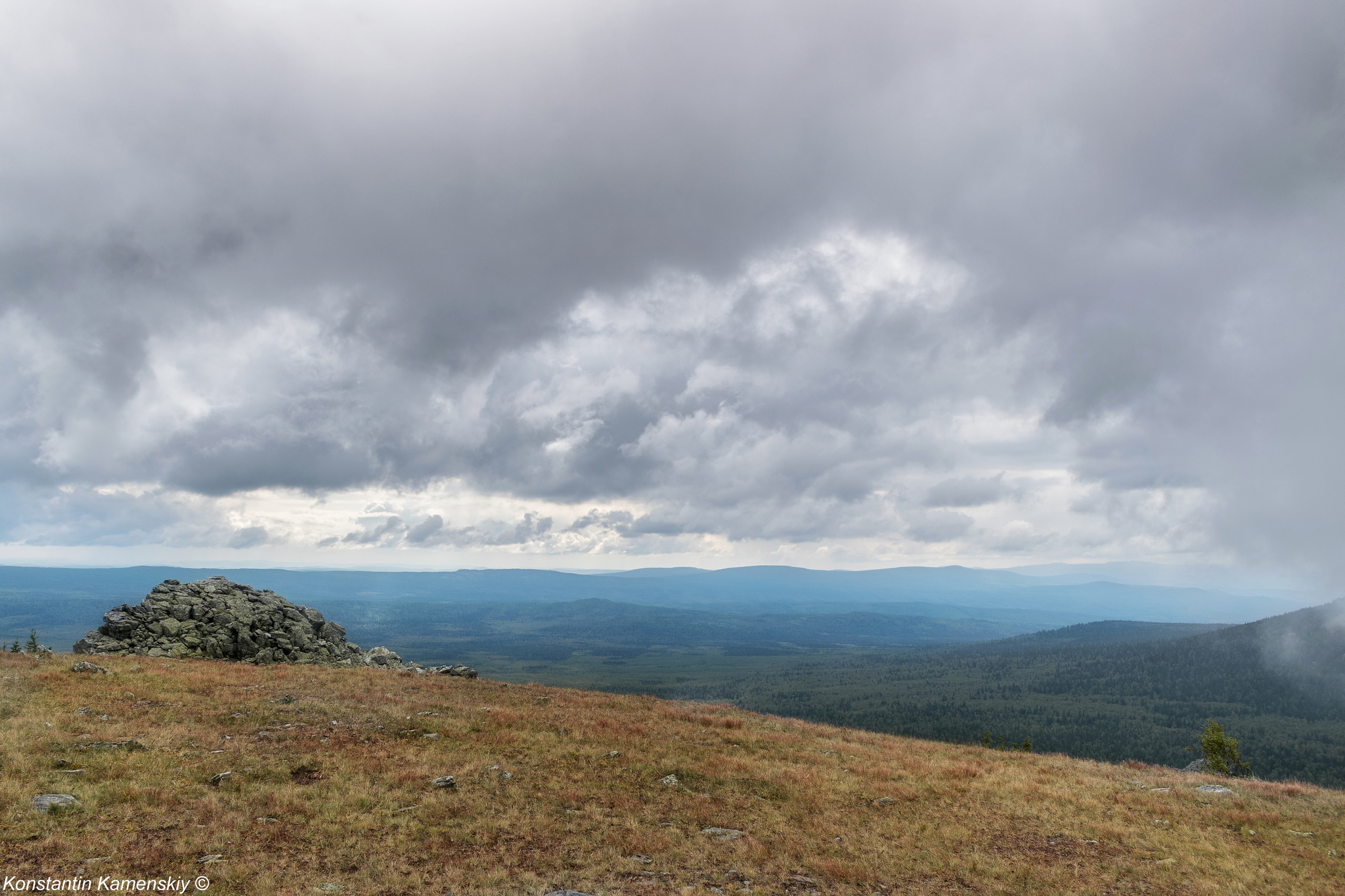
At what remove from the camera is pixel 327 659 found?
5372cm

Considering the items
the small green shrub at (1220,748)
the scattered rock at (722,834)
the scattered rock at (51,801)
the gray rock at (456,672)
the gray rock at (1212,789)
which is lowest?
the small green shrub at (1220,748)

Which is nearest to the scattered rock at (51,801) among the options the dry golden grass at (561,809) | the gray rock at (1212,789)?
the dry golden grass at (561,809)

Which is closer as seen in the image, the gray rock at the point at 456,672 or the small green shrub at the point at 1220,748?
the gray rock at the point at 456,672

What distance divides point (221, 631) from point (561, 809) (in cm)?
4513

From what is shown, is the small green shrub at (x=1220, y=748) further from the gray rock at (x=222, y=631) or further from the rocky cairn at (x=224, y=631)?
the rocky cairn at (x=224, y=631)

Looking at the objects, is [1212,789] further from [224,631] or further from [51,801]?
[224,631]

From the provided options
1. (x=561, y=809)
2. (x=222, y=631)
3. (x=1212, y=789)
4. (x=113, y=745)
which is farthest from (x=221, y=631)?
(x=1212, y=789)

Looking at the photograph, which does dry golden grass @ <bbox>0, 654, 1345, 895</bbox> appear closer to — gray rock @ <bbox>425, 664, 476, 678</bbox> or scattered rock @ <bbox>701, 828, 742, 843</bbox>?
scattered rock @ <bbox>701, 828, 742, 843</bbox>

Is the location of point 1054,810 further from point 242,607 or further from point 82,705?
point 242,607

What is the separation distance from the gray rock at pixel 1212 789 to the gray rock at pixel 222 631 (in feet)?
161

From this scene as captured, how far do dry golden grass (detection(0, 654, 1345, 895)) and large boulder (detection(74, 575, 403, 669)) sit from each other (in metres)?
15.4

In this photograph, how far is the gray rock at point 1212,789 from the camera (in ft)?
90.4

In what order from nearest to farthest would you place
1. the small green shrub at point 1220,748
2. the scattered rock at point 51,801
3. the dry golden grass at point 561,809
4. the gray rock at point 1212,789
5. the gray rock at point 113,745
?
1. the dry golden grass at point 561,809
2. the scattered rock at point 51,801
3. the gray rock at point 113,745
4. the gray rock at point 1212,789
5. the small green shrub at point 1220,748

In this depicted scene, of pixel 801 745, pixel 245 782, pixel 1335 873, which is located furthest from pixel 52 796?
pixel 1335 873
